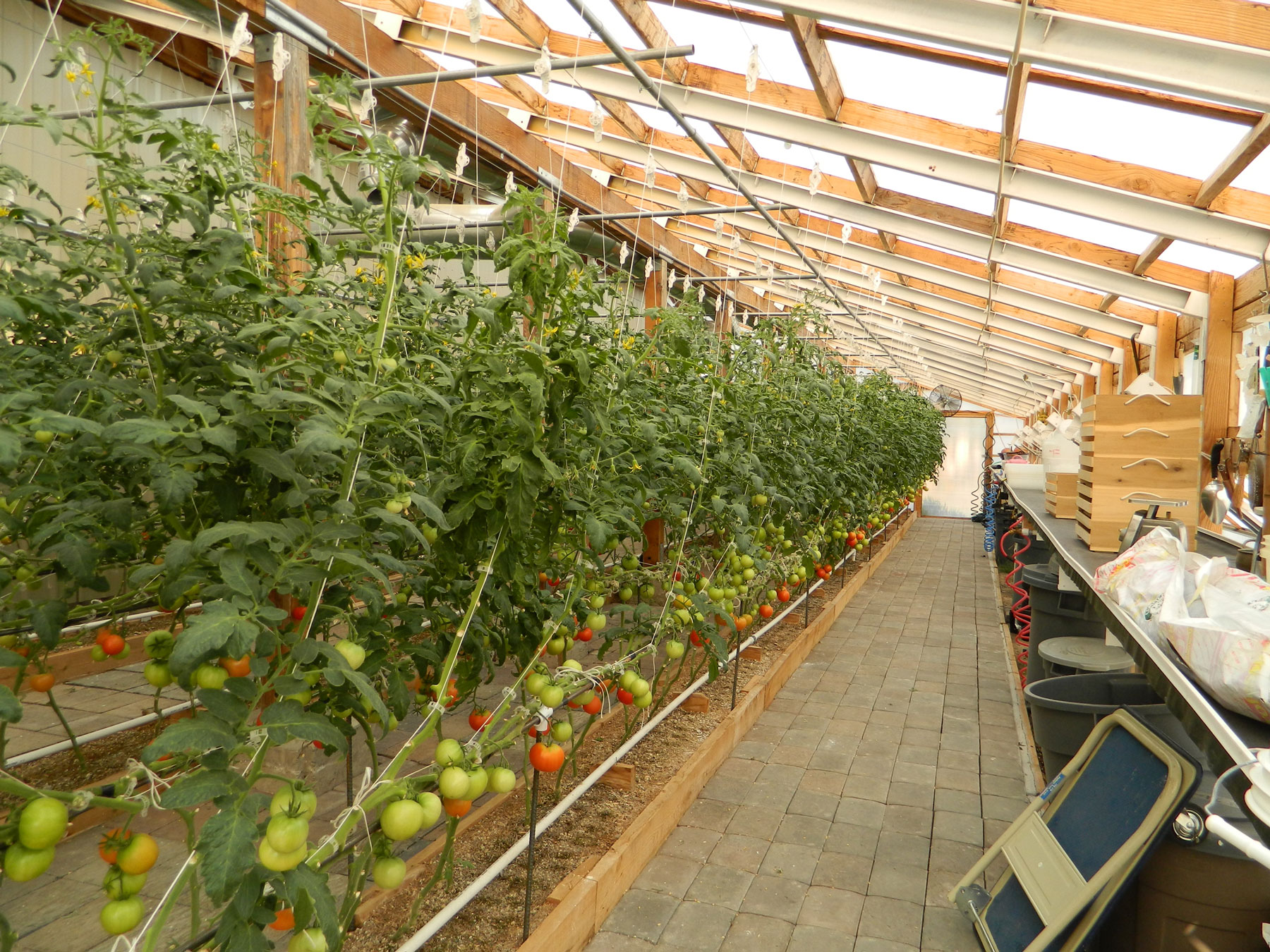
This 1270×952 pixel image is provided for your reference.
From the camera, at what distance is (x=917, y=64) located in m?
3.53

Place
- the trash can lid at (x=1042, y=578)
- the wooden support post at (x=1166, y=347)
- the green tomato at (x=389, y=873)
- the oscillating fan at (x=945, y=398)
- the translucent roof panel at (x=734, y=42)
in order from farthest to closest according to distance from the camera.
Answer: the oscillating fan at (x=945, y=398) → the wooden support post at (x=1166, y=347) → the translucent roof panel at (x=734, y=42) → the trash can lid at (x=1042, y=578) → the green tomato at (x=389, y=873)

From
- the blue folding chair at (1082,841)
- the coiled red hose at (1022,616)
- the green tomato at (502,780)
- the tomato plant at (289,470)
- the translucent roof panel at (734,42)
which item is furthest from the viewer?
the coiled red hose at (1022,616)

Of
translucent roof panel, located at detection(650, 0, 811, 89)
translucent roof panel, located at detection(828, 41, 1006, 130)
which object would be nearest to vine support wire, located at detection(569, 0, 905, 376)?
translucent roof panel, located at detection(650, 0, 811, 89)

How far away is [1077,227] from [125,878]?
18.0 ft

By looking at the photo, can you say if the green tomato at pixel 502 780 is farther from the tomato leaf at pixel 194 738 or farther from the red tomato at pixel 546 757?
the tomato leaf at pixel 194 738

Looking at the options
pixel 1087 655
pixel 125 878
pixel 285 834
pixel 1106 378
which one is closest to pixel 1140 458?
pixel 1087 655

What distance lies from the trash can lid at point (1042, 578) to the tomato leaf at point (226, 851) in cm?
328

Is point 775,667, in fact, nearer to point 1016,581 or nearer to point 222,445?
point 1016,581

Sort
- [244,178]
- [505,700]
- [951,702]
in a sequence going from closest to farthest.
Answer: [244,178]
[505,700]
[951,702]

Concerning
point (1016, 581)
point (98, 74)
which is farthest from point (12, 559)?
point (1016, 581)

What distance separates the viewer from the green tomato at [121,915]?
38.9 inches

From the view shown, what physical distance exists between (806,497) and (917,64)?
78.2 inches

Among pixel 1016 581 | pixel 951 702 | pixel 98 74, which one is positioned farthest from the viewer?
pixel 1016 581

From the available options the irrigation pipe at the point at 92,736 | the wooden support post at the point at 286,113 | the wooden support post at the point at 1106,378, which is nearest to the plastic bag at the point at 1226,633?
the irrigation pipe at the point at 92,736
